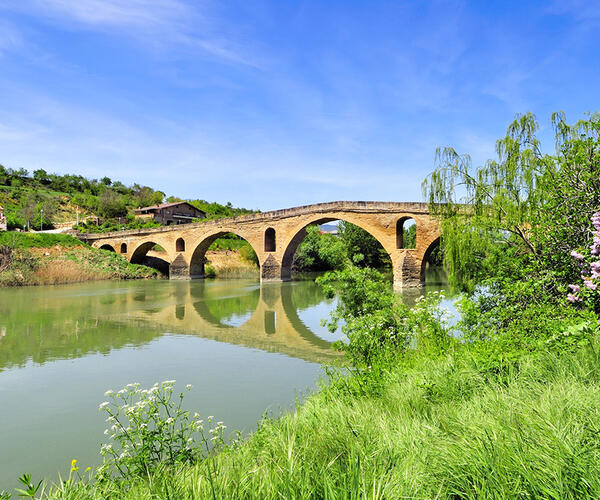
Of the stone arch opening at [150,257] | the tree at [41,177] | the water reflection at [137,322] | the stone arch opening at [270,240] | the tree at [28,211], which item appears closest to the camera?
the water reflection at [137,322]

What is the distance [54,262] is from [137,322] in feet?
61.5

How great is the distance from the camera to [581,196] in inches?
210

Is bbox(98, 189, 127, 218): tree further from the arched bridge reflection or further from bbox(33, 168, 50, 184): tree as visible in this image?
the arched bridge reflection

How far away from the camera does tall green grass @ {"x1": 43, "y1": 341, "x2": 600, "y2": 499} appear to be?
180 cm

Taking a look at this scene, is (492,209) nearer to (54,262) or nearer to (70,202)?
(54,262)

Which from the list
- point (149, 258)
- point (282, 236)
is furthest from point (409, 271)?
point (149, 258)

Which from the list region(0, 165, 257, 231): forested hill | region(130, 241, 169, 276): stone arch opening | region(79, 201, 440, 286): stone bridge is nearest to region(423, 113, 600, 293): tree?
region(79, 201, 440, 286): stone bridge

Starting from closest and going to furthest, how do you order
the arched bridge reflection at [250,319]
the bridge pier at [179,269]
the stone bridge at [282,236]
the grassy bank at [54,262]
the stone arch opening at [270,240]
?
the arched bridge reflection at [250,319]
the stone bridge at [282,236]
the grassy bank at [54,262]
the stone arch opening at [270,240]
the bridge pier at [179,269]

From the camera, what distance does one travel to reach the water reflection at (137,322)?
873 centimetres

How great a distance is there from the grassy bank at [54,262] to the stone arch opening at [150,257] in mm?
3524

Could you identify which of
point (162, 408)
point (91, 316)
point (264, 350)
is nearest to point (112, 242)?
point (91, 316)

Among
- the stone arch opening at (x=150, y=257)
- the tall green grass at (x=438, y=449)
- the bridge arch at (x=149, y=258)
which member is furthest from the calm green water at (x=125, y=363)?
the stone arch opening at (x=150, y=257)

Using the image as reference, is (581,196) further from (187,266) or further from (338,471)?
(187,266)

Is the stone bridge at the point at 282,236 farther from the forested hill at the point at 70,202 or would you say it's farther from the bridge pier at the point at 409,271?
the forested hill at the point at 70,202
